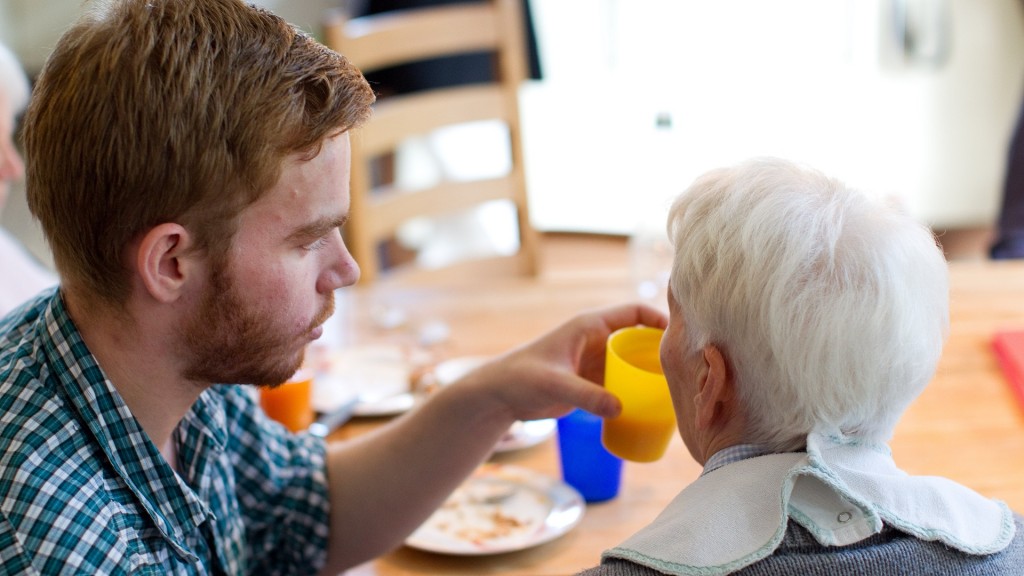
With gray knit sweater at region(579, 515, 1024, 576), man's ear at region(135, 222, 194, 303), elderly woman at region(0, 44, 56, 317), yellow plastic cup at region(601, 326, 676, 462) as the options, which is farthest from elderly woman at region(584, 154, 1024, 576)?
elderly woman at region(0, 44, 56, 317)

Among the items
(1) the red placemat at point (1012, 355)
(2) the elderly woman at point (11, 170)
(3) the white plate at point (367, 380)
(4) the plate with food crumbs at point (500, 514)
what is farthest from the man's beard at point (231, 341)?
(1) the red placemat at point (1012, 355)

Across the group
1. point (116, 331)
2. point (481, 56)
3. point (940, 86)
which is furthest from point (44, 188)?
point (940, 86)

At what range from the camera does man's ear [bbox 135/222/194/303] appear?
3.59ft

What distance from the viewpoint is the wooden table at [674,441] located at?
148cm

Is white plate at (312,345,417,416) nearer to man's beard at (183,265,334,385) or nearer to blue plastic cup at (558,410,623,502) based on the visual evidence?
blue plastic cup at (558,410,623,502)

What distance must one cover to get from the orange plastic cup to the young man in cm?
37

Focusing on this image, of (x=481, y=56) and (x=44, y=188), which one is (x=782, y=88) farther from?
(x=44, y=188)

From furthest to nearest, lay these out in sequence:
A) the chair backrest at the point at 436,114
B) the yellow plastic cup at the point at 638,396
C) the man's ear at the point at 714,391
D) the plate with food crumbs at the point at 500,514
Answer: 1. the chair backrest at the point at 436,114
2. the plate with food crumbs at the point at 500,514
3. the yellow plastic cup at the point at 638,396
4. the man's ear at the point at 714,391

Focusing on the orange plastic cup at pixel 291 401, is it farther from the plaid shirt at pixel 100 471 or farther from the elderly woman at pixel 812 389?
the elderly woman at pixel 812 389

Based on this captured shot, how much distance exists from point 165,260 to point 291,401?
0.66 metres

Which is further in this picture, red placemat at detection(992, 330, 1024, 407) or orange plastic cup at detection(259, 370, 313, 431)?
red placemat at detection(992, 330, 1024, 407)

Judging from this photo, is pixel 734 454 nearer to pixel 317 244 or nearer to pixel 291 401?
pixel 317 244

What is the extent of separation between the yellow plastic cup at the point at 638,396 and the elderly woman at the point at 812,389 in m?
0.17

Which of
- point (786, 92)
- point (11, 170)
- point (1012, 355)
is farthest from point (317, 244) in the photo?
point (786, 92)
